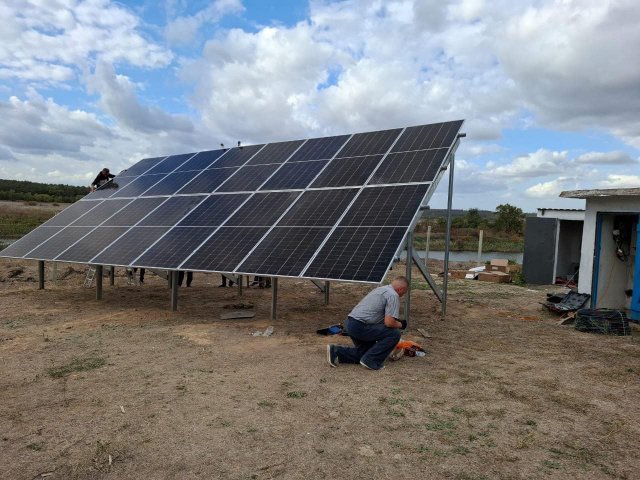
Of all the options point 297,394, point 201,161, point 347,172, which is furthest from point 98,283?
point 297,394

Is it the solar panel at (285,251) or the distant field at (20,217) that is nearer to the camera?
the solar panel at (285,251)

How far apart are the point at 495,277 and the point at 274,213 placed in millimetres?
12770

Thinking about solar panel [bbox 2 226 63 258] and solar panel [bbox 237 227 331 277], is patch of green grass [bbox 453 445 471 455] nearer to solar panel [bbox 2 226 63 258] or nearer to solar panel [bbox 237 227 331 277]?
solar panel [bbox 237 227 331 277]

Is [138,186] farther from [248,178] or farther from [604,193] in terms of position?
[604,193]

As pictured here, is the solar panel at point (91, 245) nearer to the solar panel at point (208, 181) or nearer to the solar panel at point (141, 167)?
the solar panel at point (208, 181)

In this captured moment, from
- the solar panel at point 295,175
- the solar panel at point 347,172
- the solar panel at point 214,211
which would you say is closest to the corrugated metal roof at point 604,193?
the solar panel at point 347,172

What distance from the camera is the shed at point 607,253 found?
12.6m

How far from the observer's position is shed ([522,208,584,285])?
20172 millimetres

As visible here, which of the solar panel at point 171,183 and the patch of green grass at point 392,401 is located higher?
the solar panel at point 171,183

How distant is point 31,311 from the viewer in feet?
40.3

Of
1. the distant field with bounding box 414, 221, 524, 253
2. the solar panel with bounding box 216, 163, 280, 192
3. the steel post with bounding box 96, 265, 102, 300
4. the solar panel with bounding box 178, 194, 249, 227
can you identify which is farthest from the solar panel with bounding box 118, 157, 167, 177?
the distant field with bounding box 414, 221, 524, 253

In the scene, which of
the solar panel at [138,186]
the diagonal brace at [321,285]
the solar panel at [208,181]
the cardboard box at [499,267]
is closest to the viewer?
the diagonal brace at [321,285]

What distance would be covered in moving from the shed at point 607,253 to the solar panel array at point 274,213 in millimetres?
4739

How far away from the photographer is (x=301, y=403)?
6.03 m
